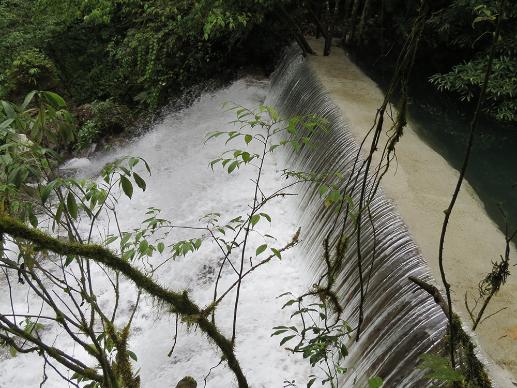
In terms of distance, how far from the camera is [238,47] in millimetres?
8320

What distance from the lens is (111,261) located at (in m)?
1.81

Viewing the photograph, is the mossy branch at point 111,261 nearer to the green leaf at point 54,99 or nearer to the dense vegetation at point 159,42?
the green leaf at point 54,99

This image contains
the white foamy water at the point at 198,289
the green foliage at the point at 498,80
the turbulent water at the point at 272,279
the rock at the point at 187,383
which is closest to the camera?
the turbulent water at the point at 272,279

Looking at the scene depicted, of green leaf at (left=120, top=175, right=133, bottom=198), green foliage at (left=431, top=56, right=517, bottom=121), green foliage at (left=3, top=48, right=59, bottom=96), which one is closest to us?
green leaf at (left=120, top=175, right=133, bottom=198)

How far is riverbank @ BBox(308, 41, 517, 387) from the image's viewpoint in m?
2.74

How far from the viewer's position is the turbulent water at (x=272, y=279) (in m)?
3.14

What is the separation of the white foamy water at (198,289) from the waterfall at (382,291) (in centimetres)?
41

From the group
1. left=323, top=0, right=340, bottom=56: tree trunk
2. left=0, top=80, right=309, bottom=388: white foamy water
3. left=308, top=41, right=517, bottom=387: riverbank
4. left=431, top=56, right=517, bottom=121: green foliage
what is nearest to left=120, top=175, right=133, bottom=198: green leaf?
left=0, top=80, right=309, bottom=388: white foamy water

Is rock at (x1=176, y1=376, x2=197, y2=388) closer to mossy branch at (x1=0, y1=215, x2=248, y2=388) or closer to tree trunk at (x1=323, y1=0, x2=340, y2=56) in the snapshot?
mossy branch at (x1=0, y1=215, x2=248, y2=388)

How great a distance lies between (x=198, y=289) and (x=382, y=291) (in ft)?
6.24

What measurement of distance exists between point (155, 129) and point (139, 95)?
877mm

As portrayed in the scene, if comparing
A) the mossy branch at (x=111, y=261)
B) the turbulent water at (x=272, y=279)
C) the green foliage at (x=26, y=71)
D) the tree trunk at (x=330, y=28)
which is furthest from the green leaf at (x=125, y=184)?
the green foliage at (x=26, y=71)

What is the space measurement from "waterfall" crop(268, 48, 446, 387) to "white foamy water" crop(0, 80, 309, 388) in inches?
16.2

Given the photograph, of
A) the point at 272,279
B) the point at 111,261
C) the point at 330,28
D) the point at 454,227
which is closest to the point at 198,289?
the point at 272,279
